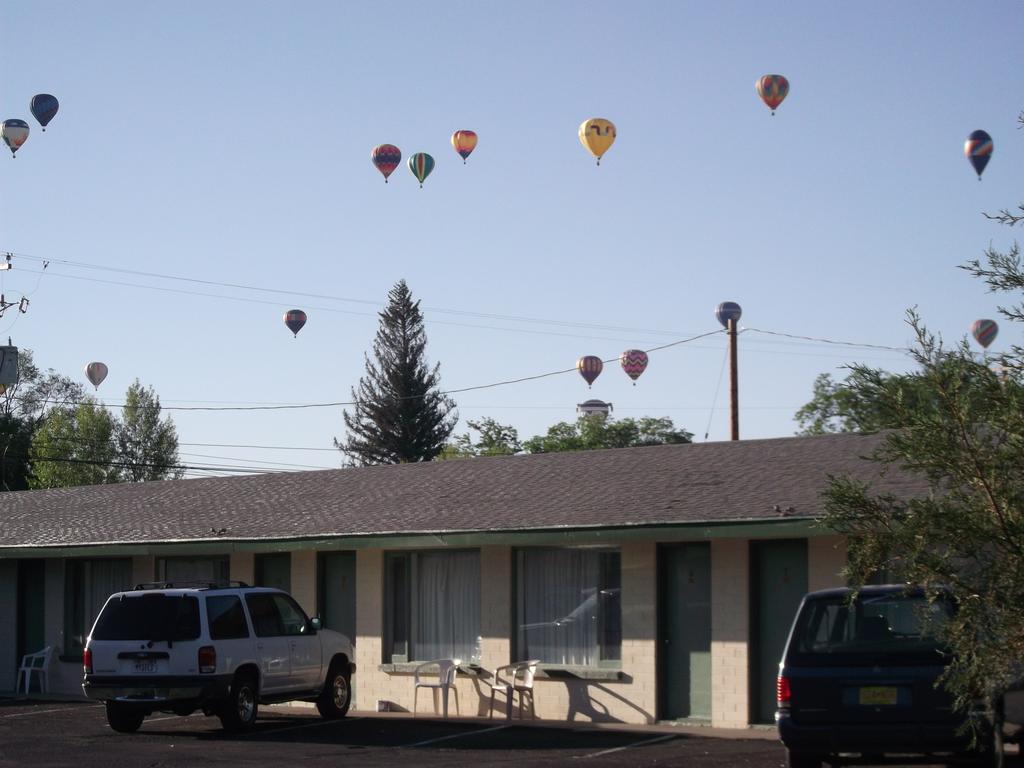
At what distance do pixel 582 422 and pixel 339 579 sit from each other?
2426 inches

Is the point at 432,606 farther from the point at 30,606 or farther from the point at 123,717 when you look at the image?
the point at 30,606

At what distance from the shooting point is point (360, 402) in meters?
75.4

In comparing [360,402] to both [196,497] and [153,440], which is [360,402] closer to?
[153,440]

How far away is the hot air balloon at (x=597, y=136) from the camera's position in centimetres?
4141

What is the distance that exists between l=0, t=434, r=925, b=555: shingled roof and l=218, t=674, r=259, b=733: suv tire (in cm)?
311

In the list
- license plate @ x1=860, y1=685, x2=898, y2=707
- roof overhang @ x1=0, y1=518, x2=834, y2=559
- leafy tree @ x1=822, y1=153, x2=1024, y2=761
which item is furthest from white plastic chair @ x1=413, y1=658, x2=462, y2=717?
leafy tree @ x1=822, y1=153, x2=1024, y2=761

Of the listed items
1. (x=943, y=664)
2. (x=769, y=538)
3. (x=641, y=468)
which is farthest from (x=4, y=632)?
(x=943, y=664)

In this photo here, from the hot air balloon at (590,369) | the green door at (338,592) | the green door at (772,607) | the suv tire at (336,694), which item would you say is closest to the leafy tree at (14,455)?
the hot air balloon at (590,369)

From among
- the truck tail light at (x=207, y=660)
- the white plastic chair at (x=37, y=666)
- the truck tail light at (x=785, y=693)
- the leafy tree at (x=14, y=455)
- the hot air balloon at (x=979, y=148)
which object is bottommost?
the white plastic chair at (x=37, y=666)

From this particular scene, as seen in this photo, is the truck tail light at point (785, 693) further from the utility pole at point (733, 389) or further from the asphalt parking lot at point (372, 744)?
the utility pole at point (733, 389)

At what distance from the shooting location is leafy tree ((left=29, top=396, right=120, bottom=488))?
74.0 m

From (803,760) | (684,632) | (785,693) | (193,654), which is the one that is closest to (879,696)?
(785,693)

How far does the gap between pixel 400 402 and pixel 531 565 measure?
179 ft

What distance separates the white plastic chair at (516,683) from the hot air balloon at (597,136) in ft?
78.1
